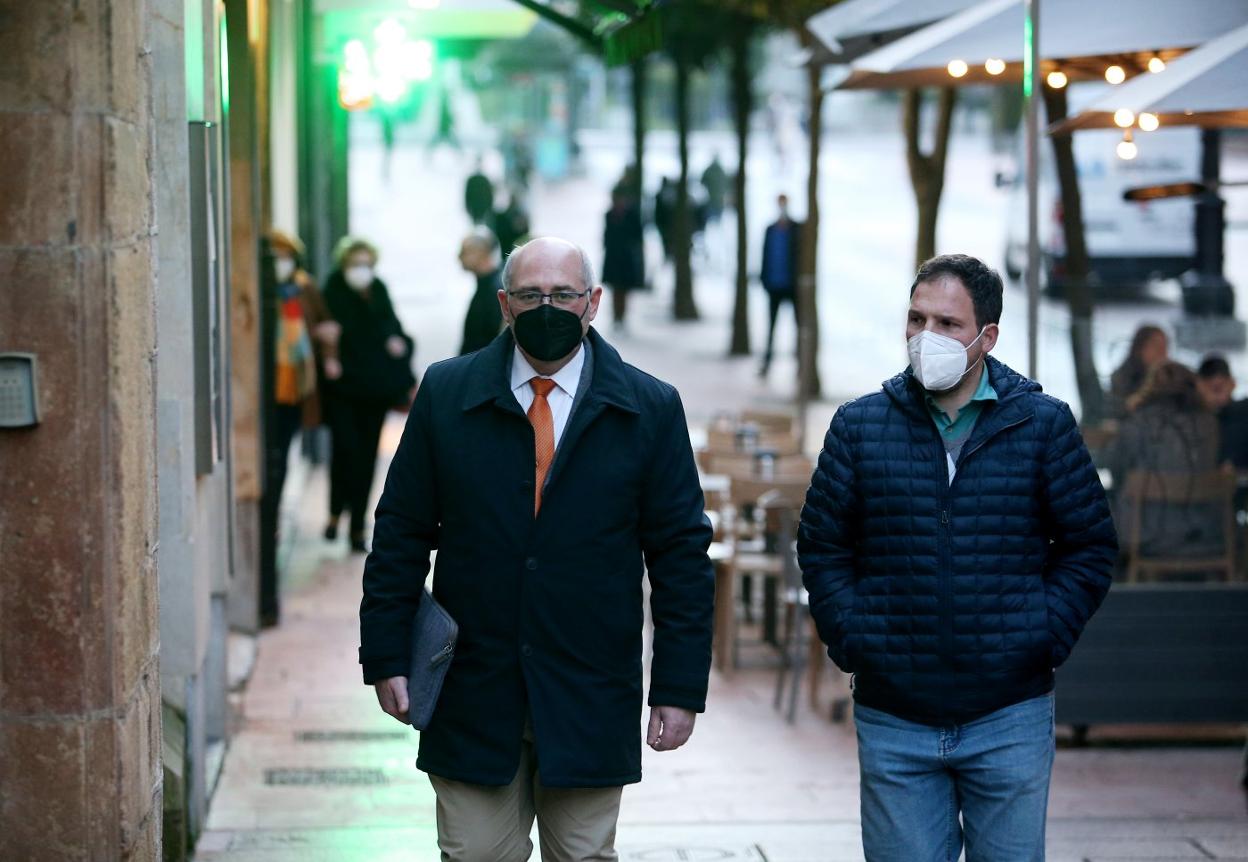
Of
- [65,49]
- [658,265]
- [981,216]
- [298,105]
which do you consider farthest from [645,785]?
[981,216]

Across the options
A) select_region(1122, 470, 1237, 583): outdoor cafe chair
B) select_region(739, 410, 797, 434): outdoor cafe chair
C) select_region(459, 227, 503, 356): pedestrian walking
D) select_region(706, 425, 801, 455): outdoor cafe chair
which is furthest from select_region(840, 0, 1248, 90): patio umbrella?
select_region(459, 227, 503, 356): pedestrian walking

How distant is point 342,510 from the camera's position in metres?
12.6

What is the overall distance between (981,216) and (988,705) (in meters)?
33.6

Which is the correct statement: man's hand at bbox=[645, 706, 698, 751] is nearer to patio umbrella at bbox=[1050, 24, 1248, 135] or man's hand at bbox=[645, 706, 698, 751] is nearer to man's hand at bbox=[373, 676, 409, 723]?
man's hand at bbox=[373, 676, 409, 723]

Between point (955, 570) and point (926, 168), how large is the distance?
39.2ft

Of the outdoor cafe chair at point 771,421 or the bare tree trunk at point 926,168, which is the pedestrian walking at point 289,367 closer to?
the outdoor cafe chair at point 771,421

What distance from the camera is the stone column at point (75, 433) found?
4.25 meters

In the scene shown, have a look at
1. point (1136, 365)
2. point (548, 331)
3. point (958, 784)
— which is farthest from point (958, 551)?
point (1136, 365)

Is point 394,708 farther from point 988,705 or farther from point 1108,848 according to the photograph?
point 1108,848

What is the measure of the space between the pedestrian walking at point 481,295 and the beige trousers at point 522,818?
7.36 metres

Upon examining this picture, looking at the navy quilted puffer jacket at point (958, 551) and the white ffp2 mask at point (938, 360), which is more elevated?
the white ffp2 mask at point (938, 360)

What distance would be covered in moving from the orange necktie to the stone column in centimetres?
88

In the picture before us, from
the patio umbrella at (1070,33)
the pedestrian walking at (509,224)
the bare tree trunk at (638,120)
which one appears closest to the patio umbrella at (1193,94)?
the patio umbrella at (1070,33)

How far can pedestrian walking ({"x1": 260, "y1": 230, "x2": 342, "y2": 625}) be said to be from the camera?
10.2m
